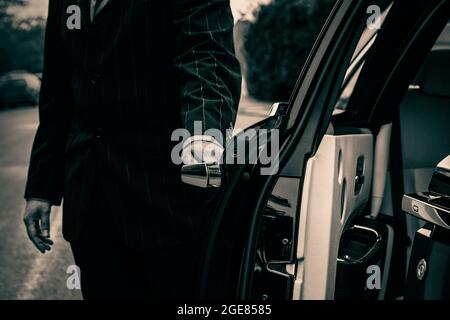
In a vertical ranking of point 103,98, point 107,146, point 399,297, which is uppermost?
point 103,98

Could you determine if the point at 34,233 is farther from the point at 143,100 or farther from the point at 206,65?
the point at 206,65

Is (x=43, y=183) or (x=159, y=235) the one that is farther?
(x=43, y=183)

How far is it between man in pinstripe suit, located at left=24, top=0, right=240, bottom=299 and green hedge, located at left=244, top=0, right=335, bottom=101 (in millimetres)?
12725

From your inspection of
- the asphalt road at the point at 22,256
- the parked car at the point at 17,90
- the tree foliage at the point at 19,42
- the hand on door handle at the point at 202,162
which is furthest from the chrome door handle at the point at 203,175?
the tree foliage at the point at 19,42

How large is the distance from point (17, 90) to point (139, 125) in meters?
22.3

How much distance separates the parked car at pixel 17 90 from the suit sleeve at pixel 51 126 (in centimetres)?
2143

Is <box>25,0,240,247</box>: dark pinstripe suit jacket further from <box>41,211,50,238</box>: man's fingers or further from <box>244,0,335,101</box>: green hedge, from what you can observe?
<box>244,0,335,101</box>: green hedge

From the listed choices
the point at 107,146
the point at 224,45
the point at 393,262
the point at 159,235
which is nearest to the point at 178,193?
the point at 159,235

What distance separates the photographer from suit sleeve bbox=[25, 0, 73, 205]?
1.95m

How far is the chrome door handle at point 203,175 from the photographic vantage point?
4.20 ft

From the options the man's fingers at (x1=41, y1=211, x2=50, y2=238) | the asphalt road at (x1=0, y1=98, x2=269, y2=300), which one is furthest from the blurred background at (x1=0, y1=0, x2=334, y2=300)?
the man's fingers at (x1=41, y1=211, x2=50, y2=238)

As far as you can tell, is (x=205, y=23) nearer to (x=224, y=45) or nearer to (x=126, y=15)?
(x=224, y=45)
